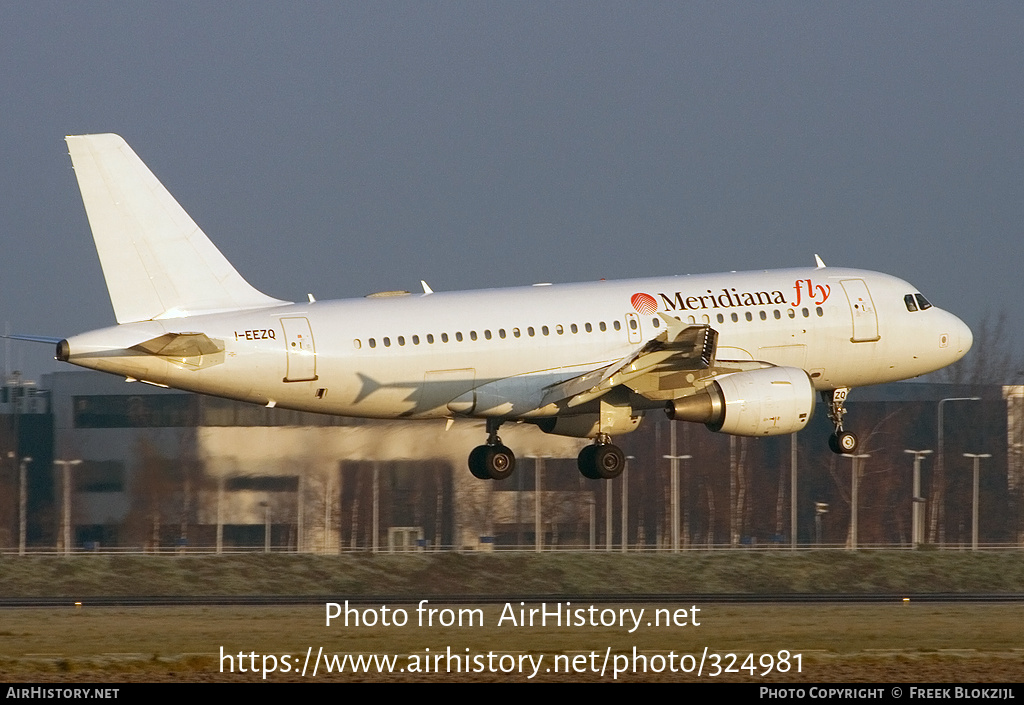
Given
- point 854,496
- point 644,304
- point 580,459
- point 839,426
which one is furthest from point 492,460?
point 854,496

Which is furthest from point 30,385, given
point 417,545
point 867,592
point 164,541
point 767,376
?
point 767,376

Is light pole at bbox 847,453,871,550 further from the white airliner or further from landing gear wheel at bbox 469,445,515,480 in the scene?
landing gear wheel at bbox 469,445,515,480

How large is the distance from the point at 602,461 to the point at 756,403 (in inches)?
172

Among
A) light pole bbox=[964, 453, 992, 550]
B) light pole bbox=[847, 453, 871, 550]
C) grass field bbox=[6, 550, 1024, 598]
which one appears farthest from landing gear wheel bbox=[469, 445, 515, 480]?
light pole bbox=[964, 453, 992, 550]

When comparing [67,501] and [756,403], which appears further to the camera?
[67,501]

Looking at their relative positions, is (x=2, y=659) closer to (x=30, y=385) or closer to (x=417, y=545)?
(x=417, y=545)

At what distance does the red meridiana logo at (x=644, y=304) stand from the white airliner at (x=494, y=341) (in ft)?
0.12

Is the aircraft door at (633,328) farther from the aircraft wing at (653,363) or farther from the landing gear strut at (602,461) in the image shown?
the landing gear strut at (602,461)

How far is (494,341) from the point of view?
4156 centimetres

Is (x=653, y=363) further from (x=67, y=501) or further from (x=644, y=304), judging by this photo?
(x=67, y=501)

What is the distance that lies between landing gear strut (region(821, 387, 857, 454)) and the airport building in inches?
914

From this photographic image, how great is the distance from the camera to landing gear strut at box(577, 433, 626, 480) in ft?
141

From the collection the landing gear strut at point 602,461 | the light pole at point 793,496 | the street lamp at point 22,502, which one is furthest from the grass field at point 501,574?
→ the light pole at point 793,496

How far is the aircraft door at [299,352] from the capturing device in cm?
3991
